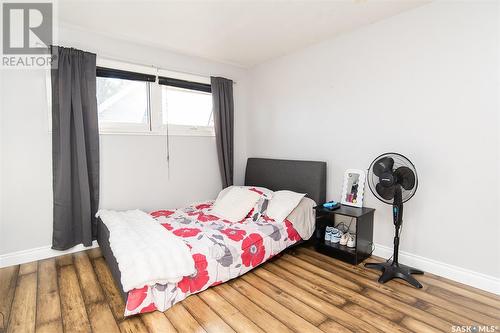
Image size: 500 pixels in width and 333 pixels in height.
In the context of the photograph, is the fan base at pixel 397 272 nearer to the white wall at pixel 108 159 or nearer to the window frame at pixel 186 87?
the white wall at pixel 108 159

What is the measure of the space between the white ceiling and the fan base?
2.38m

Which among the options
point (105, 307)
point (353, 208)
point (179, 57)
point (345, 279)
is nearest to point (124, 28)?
point (179, 57)

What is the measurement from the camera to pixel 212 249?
220 cm

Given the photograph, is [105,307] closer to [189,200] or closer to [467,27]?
[189,200]

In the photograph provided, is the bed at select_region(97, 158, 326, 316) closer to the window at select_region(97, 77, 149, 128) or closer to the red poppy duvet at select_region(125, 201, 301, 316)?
the red poppy duvet at select_region(125, 201, 301, 316)

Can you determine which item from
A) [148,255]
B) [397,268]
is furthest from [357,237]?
[148,255]

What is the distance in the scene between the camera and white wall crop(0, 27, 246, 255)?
2.55 meters

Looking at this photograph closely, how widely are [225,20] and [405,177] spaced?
2.27 m

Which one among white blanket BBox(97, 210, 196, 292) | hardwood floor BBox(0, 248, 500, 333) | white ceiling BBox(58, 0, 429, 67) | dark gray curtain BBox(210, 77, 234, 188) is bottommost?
hardwood floor BBox(0, 248, 500, 333)

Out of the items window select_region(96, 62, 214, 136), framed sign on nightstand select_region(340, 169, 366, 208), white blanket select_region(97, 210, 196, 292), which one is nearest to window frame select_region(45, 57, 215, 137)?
window select_region(96, 62, 214, 136)

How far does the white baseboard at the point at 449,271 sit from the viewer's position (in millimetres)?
2109

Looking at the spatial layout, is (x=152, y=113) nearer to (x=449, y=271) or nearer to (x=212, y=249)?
(x=212, y=249)

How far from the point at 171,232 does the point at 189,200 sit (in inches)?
49.8

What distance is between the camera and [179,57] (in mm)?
3492
